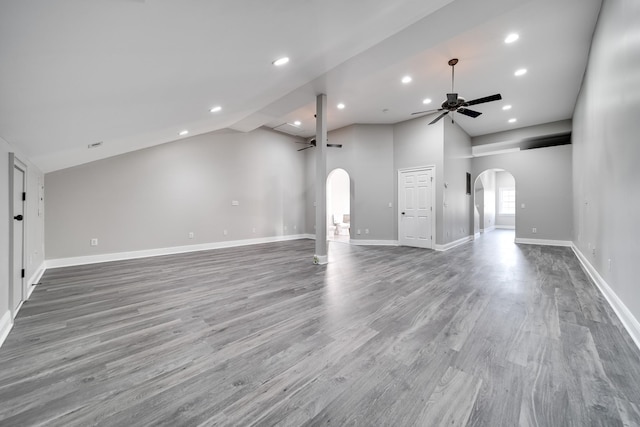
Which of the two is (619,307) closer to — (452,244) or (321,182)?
(321,182)

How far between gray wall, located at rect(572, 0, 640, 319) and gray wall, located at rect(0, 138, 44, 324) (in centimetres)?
517

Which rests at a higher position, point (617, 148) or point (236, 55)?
point (236, 55)

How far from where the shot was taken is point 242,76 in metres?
2.63

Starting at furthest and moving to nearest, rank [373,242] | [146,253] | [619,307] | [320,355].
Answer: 1. [373,242]
2. [146,253]
3. [619,307]
4. [320,355]

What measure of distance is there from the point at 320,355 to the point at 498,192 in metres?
15.3

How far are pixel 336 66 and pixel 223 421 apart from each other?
3938 millimetres

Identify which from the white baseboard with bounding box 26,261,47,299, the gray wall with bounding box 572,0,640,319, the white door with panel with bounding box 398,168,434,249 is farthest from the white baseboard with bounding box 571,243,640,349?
the white baseboard with bounding box 26,261,47,299

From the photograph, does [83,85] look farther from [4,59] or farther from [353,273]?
Answer: [353,273]

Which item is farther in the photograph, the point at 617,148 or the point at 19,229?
the point at 19,229

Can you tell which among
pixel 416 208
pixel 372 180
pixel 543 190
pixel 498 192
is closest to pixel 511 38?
pixel 416 208

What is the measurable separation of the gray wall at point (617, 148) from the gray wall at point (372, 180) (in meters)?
3.98

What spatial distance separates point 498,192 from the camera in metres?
13.4

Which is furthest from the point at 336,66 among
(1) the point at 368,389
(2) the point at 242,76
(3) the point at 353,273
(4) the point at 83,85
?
(1) the point at 368,389

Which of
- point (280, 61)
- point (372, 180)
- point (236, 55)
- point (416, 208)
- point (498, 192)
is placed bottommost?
point (416, 208)
